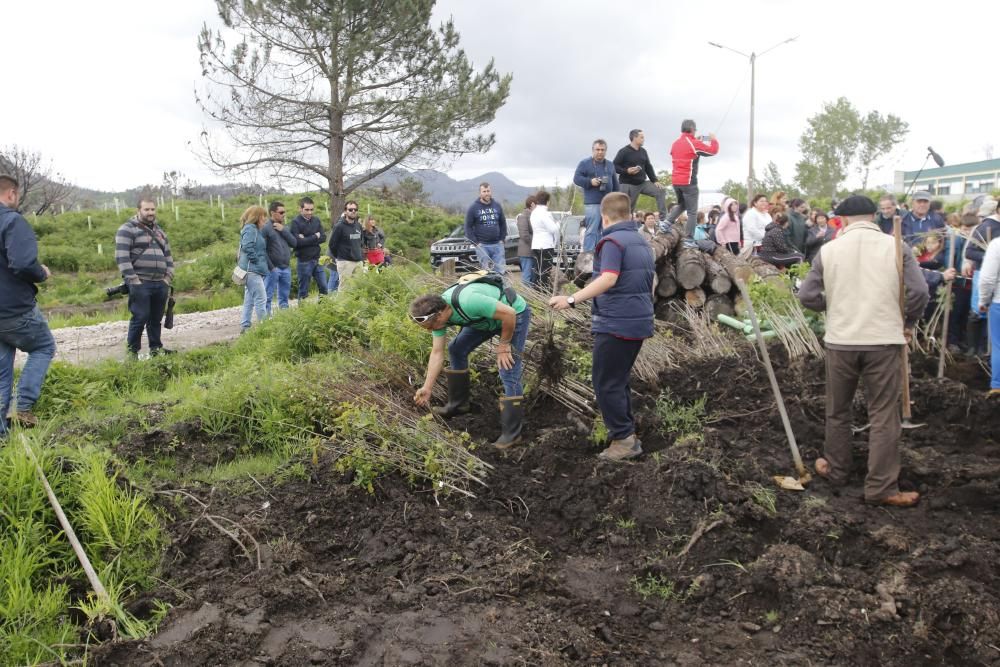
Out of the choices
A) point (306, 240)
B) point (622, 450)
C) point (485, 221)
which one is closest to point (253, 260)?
point (306, 240)

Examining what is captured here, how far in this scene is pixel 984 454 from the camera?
5.24 metres

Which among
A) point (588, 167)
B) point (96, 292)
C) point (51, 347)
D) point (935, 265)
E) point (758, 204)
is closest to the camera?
point (51, 347)

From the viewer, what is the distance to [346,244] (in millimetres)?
11188

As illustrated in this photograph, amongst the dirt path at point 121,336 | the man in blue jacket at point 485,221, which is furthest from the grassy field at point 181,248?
the man in blue jacket at point 485,221

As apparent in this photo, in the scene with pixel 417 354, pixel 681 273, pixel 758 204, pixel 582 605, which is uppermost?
pixel 758 204

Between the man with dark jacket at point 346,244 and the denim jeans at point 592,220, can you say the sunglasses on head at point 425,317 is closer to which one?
the denim jeans at point 592,220

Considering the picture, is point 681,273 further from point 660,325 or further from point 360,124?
point 360,124

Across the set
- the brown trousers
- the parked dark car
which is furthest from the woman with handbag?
the brown trousers

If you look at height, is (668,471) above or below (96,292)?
below

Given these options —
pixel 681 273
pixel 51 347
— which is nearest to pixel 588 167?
pixel 681 273

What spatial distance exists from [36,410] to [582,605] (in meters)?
5.90

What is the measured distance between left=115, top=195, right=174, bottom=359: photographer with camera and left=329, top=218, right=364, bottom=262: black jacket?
10.4 feet

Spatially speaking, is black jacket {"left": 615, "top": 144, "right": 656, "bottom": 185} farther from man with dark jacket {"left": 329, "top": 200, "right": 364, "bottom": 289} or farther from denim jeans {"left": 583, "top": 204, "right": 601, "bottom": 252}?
man with dark jacket {"left": 329, "top": 200, "right": 364, "bottom": 289}

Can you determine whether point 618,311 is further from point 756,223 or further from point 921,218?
point 756,223
